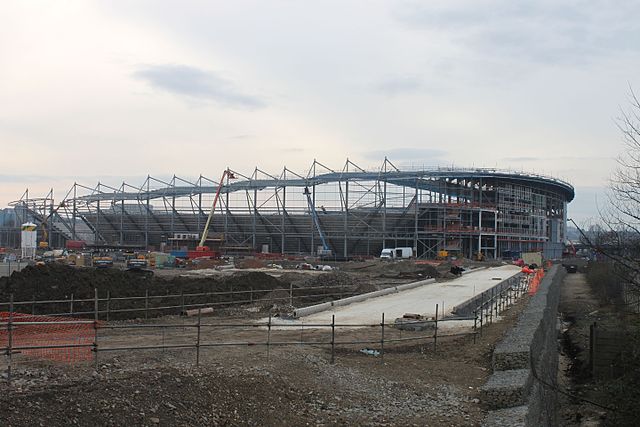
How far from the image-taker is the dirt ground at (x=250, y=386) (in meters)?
8.02

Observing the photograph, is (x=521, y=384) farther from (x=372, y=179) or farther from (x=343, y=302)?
(x=372, y=179)

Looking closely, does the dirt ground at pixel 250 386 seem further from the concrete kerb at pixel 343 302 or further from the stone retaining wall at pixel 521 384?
the concrete kerb at pixel 343 302

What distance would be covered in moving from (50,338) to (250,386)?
A: 5121mm

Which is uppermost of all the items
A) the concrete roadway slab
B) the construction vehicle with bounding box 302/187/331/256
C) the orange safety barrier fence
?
the construction vehicle with bounding box 302/187/331/256

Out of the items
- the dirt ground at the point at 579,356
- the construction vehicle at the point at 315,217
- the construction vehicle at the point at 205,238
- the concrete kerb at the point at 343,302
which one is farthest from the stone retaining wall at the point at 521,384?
the construction vehicle at the point at 315,217

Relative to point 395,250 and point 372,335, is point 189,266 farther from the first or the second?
point 372,335

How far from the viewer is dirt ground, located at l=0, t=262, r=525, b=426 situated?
316 inches

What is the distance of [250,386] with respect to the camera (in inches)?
402

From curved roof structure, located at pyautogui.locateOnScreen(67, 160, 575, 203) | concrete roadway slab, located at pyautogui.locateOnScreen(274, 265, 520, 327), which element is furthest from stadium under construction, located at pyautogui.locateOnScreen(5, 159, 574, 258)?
concrete roadway slab, located at pyautogui.locateOnScreen(274, 265, 520, 327)

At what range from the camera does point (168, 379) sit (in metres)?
9.54

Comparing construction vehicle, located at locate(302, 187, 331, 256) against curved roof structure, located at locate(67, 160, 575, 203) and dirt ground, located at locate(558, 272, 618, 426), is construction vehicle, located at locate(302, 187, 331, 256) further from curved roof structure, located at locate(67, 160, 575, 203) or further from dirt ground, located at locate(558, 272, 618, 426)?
dirt ground, located at locate(558, 272, 618, 426)

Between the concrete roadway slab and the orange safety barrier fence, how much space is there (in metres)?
6.98

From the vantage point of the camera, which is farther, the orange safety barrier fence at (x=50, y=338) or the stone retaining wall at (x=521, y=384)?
the orange safety barrier fence at (x=50, y=338)

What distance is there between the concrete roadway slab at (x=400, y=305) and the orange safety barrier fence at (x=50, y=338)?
275 inches
